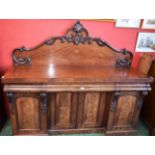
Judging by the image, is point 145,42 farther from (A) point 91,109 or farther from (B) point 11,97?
(B) point 11,97

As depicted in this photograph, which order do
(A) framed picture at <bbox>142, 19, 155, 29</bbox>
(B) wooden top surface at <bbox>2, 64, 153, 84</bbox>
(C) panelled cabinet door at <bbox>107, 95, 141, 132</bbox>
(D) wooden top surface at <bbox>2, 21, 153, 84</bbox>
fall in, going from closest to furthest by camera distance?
(B) wooden top surface at <bbox>2, 64, 153, 84</bbox>, (D) wooden top surface at <bbox>2, 21, 153, 84</bbox>, (C) panelled cabinet door at <bbox>107, 95, 141, 132</bbox>, (A) framed picture at <bbox>142, 19, 155, 29</bbox>

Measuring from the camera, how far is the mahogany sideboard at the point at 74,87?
1.46 meters

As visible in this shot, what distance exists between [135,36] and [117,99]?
84cm

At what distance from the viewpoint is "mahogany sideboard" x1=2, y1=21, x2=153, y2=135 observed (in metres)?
1.46

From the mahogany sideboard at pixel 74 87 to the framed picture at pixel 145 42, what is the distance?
0.22m

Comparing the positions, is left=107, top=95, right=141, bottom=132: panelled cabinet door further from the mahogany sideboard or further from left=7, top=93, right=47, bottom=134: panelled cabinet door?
left=7, top=93, right=47, bottom=134: panelled cabinet door

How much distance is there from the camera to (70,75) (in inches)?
58.7

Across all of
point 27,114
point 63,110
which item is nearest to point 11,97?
point 27,114

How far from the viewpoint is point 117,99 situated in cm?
161

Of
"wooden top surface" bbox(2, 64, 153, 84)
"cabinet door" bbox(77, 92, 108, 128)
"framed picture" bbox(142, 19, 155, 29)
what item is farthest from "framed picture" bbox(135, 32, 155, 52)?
"cabinet door" bbox(77, 92, 108, 128)

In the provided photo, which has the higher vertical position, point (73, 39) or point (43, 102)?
point (73, 39)

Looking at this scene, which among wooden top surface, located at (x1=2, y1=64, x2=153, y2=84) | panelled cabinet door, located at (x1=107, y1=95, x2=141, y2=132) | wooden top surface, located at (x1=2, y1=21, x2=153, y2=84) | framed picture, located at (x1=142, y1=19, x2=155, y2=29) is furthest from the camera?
framed picture, located at (x1=142, y1=19, x2=155, y2=29)

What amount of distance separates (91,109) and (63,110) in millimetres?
316

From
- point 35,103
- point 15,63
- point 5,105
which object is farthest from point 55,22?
point 5,105
